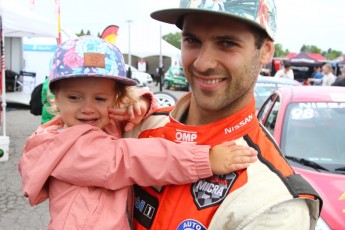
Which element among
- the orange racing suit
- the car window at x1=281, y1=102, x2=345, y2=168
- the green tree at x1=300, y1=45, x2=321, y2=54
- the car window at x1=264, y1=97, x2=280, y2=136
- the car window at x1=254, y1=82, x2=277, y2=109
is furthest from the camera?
the green tree at x1=300, y1=45, x2=321, y2=54

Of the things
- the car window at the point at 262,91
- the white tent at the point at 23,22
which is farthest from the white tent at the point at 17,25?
the car window at the point at 262,91

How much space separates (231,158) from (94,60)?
2.76 ft

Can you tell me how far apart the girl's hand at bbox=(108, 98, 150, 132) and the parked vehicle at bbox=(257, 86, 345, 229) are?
5.22 feet

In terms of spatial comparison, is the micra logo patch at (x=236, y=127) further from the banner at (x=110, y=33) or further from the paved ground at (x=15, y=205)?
the banner at (x=110, y=33)

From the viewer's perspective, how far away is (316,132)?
12.9 ft

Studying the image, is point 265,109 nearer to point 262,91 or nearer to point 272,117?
point 272,117

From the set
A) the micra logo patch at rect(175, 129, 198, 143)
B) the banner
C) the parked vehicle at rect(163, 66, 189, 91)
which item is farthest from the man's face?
the parked vehicle at rect(163, 66, 189, 91)

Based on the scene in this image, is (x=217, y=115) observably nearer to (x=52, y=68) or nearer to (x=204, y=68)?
(x=204, y=68)

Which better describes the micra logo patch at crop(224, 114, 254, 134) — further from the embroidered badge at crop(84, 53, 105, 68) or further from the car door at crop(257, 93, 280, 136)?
the car door at crop(257, 93, 280, 136)

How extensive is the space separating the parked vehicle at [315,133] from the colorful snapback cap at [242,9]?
182 centimetres

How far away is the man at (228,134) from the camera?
1327 millimetres

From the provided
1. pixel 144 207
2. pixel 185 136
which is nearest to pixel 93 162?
pixel 144 207

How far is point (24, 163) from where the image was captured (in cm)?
181

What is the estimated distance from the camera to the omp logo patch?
1395 mm
